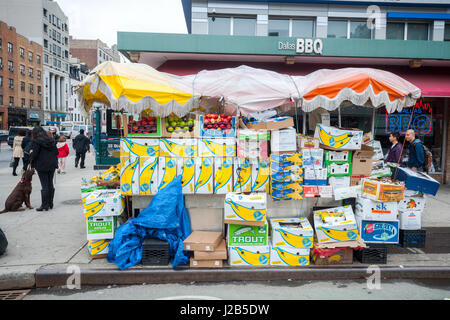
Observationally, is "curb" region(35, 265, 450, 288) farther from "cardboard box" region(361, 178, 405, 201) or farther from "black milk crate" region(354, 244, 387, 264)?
"cardboard box" region(361, 178, 405, 201)

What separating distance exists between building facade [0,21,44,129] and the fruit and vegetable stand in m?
52.5

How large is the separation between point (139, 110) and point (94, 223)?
6.40 feet

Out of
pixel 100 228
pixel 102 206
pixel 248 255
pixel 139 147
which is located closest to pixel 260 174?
pixel 248 255

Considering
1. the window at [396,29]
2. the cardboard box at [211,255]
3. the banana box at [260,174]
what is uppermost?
the window at [396,29]

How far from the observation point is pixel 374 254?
5105 mm

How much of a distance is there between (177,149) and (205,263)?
75.9 inches

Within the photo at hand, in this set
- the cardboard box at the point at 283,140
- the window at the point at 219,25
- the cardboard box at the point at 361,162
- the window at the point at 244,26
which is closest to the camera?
→ the cardboard box at the point at 283,140

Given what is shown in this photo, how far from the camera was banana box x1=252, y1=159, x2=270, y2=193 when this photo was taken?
216 inches

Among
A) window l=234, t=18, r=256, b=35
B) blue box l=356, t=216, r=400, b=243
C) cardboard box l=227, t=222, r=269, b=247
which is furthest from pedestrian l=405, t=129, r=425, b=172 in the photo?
window l=234, t=18, r=256, b=35

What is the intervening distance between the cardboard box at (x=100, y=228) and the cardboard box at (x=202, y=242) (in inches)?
49.8

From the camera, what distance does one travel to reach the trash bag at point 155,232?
4.86 metres

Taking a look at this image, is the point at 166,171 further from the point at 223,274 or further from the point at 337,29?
the point at 337,29

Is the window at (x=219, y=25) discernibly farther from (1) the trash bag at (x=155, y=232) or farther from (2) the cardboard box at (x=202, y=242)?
(2) the cardboard box at (x=202, y=242)

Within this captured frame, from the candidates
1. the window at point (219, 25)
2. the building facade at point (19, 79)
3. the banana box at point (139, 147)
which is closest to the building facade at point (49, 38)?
the building facade at point (19, 79)
